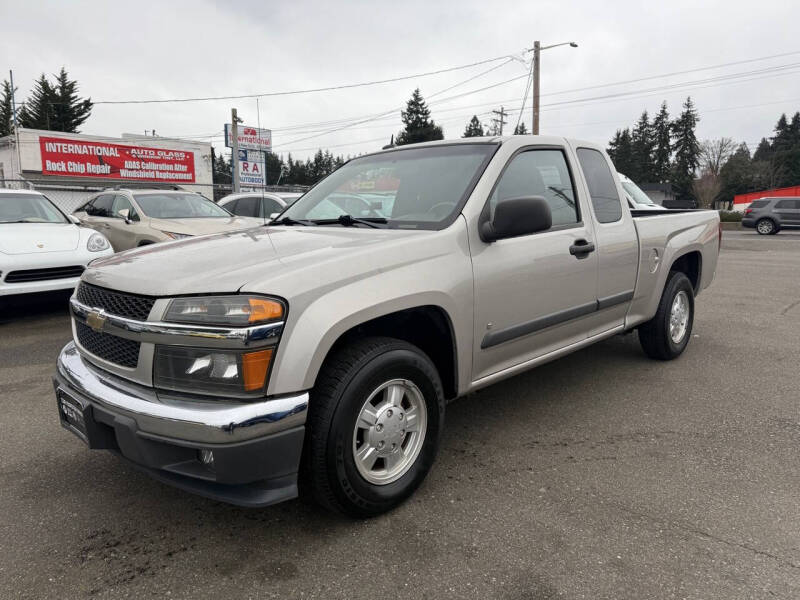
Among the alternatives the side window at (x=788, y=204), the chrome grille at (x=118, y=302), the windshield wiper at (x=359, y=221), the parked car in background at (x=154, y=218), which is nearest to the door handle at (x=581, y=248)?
the windshield wiper at (x=359, y=221)

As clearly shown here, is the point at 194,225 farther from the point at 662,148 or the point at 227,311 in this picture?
the point at 662,148

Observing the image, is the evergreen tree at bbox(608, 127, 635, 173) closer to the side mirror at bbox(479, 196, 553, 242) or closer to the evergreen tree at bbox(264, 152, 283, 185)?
the evergreen tree at bbox(264, 152, 283, 185)

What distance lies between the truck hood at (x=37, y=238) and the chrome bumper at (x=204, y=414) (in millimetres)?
4998

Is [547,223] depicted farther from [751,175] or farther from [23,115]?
[751,175]

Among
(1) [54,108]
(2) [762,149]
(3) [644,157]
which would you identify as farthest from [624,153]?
(1) [54,108]

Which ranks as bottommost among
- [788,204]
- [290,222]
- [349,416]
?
[349,416]

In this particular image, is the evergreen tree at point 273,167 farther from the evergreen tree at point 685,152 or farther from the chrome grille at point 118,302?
the chrome grille at point 118,302

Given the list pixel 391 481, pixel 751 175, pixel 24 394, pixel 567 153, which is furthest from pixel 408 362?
pixel 751 175

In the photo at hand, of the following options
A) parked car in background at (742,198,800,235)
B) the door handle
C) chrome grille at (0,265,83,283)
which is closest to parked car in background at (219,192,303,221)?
chrome grille at (0,265,83,283)

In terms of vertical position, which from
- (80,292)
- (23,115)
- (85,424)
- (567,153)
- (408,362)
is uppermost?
(23,115)

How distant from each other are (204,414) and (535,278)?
1.93m

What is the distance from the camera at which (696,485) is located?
2877 mm

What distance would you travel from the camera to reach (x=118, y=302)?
2.44 metres

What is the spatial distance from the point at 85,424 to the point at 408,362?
1380mm
